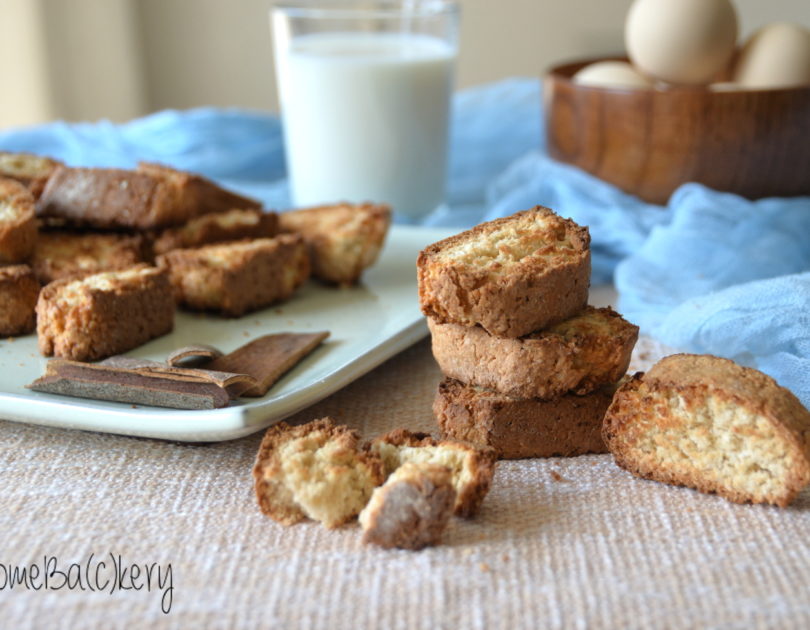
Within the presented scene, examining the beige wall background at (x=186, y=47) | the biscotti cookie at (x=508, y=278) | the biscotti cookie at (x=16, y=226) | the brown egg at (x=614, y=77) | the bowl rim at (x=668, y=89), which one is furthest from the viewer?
the beige wall background at (x=186, y=47)

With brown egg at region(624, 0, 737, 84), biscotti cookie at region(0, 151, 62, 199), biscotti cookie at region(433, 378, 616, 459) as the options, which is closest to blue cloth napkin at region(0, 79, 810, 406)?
brown egg at region(624, 0, 737, 84)

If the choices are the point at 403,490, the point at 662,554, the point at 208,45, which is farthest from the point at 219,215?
the point at 208,45

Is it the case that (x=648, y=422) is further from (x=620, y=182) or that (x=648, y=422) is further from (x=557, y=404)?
(x=620, y=182)

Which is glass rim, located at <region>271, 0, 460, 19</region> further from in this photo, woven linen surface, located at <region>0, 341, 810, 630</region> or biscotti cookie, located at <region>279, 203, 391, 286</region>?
woven linen surface, located at <region>0, 341, 810, 630</region>

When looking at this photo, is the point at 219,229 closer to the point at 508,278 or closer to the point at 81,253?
the point at 81,253

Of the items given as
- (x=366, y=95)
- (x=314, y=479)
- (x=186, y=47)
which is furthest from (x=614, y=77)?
(x=186, y=47)

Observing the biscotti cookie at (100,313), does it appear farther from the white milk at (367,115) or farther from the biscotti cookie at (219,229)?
the white milk at (367,115)

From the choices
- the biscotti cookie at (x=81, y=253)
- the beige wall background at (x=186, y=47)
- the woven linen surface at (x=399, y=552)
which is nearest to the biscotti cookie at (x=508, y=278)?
the woven linen surface at (x=399, y=552)
